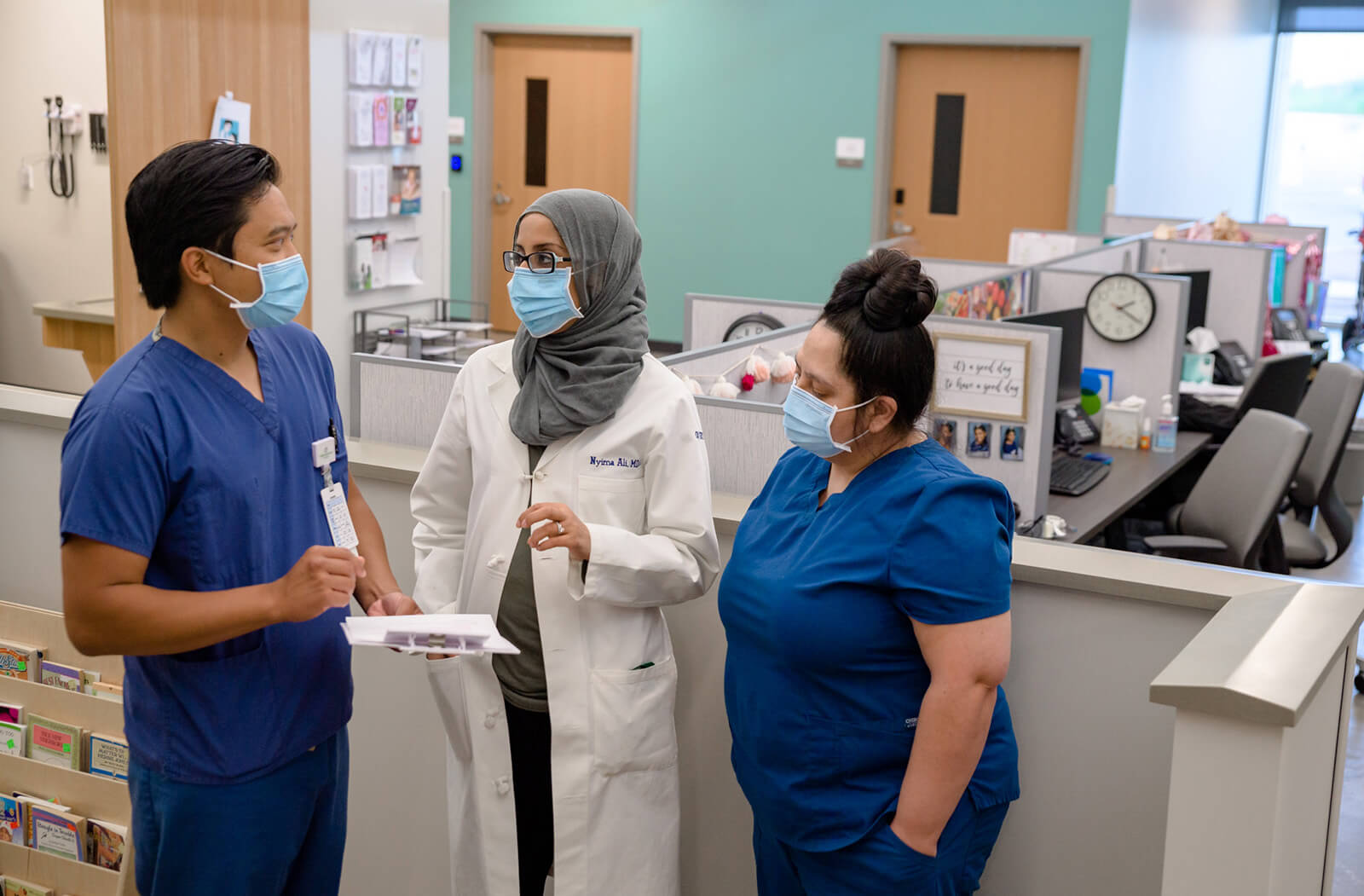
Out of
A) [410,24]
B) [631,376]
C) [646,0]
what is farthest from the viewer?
[646,0]

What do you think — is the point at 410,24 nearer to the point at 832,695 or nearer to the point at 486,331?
the point at 486,331

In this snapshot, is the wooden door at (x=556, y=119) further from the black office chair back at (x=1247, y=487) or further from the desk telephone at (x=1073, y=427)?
the black office chair back at (x=1247, y=487)

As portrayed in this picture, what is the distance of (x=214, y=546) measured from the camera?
1.50 m

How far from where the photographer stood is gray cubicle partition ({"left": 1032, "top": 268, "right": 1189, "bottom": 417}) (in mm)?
4387

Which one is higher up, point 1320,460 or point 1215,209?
point 1215,209

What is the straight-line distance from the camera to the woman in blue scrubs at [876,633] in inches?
59.5

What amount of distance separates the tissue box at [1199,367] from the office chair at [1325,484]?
675mm

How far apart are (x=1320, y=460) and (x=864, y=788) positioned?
3152 mm

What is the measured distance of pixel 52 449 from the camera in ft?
8.76

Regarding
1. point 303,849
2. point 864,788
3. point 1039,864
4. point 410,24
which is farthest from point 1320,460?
point 410,24

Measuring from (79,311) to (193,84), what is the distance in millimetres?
1002

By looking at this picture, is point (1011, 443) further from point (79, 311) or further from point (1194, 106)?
point (1194, 106)

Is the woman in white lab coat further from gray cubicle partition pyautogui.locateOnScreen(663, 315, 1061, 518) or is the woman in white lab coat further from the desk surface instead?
the desk surface

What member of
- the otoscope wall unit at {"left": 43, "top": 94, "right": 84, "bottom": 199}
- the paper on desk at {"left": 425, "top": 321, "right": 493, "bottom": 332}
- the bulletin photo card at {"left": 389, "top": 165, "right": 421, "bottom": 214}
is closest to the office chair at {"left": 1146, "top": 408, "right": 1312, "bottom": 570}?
the paper on desk at {"left": 425, "top": 321, "right": 493, "bottom": 332}
